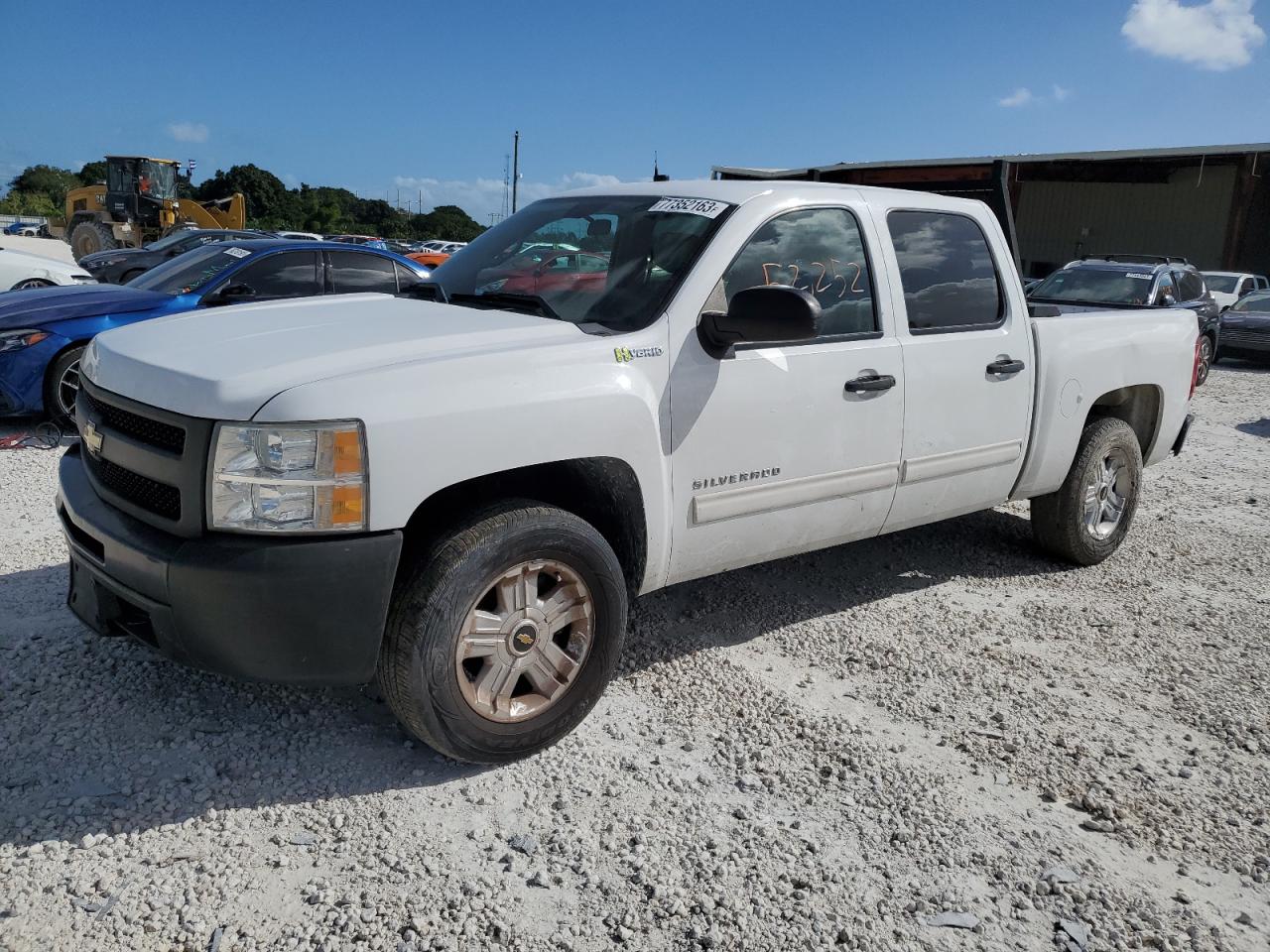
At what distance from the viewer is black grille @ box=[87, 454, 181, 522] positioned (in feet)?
9.21

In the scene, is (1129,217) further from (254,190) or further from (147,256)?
(254,190)

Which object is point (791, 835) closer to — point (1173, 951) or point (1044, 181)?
point (1173, 951)

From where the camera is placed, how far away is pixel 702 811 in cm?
300

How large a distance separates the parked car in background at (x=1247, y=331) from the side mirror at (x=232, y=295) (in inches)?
629

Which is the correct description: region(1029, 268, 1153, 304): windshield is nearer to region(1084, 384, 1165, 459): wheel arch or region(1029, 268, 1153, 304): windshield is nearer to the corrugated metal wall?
region(1084, 384, 1165, 459): wheel arch

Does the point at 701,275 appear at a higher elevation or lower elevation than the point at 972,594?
higher

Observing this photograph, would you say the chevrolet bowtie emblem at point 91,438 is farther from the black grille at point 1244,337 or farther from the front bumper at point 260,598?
the black grille at point 1244,337

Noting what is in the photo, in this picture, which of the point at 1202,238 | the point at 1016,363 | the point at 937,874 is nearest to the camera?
the point at 937,874

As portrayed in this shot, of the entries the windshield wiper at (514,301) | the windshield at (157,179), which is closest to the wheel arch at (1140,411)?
the windshield wiper at (514,301)

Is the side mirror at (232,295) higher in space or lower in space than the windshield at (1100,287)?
lower

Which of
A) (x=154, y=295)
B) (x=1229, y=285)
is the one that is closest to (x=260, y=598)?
(x=154, y=295)

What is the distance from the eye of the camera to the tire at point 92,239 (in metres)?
25.8

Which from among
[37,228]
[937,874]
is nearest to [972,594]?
[937,874]

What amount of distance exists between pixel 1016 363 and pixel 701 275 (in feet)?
6.10
